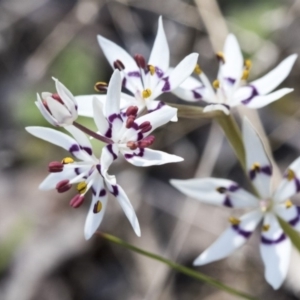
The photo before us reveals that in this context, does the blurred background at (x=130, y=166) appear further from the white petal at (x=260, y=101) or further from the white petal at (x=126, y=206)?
the white petal at (x=126, y=206)

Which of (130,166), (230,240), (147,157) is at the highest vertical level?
(147,157)

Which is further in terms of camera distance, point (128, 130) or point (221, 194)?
point (221, 194)

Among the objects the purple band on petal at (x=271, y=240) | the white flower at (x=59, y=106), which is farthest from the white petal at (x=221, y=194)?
the white flower at (x=59, y=106)

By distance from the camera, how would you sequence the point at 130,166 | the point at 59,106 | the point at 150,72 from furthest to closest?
the point at 130,166
the point at 150,72
the point at 59,106

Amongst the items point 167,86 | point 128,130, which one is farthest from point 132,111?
point 167,86

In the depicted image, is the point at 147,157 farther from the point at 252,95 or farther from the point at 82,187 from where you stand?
the point at 252,95

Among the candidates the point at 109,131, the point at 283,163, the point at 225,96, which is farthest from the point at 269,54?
the point at 109,131
